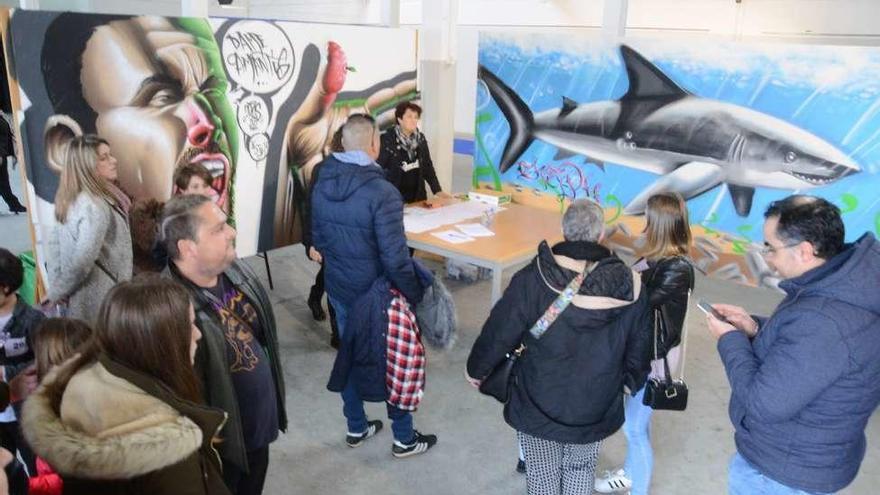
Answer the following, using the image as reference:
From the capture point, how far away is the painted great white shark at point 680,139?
3.98 metres

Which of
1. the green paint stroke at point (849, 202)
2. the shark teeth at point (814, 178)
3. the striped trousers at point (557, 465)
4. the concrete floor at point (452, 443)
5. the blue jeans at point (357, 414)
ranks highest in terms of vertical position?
the shark teeth at point (814, 178)

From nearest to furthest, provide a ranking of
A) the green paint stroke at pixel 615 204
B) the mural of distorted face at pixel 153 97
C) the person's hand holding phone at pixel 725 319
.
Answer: the person's hand holding phone at pixel 725 319 < the mural of distorted face at pixel 153 97 < the green paint stroke at pixel 615 204

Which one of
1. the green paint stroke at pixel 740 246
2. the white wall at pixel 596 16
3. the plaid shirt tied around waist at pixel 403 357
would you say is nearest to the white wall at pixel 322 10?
the white wall at pixel 596 16

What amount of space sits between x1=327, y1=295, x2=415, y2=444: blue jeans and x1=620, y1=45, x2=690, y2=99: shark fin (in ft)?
8.55

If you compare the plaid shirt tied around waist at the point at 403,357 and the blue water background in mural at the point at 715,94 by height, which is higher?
the blue water background in mural at the point at 715,94

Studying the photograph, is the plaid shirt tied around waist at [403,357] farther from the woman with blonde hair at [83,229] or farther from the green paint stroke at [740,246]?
the green paint stroke at [740,246]

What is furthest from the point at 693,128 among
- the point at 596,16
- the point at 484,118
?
the point at 596,16

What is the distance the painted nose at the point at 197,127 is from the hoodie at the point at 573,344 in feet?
8.31

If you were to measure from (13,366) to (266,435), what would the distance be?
928 millimetres

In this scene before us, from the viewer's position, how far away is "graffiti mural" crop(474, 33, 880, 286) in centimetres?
380

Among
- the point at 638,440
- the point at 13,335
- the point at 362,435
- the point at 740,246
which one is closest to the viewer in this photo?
the point at 13,335

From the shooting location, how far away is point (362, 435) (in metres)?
3.21

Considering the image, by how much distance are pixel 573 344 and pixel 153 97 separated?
2841 mm

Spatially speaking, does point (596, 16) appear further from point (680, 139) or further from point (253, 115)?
point (253, 115)
